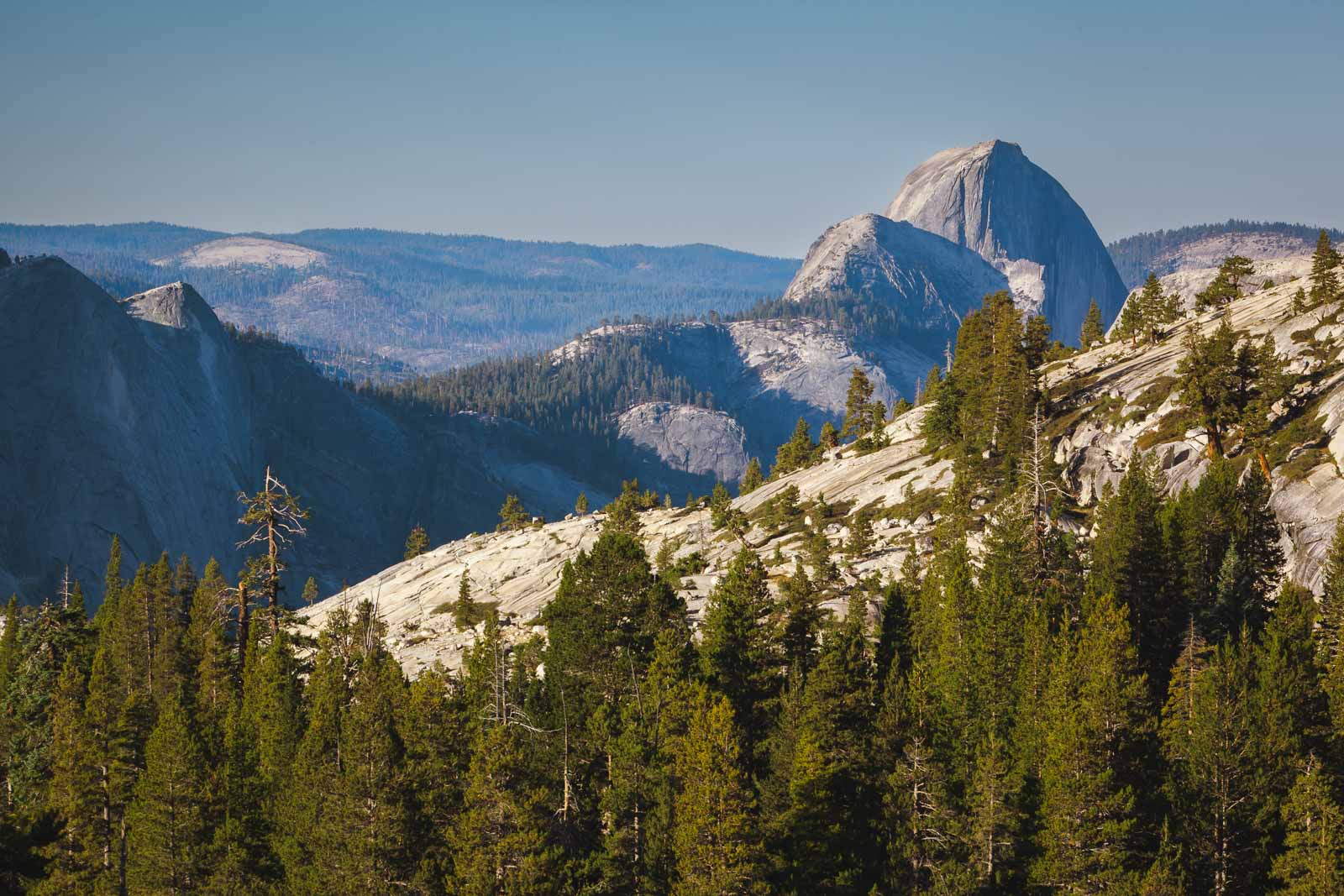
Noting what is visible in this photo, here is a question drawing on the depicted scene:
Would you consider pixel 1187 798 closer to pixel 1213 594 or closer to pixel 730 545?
pixel 1213 594

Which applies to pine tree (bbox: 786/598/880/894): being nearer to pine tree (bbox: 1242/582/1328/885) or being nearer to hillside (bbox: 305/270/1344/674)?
pine tree (bbox: 1242/582/1328/885)

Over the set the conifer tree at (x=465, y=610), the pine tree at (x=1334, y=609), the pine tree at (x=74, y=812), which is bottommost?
the pine tree at (x=74, y=812)

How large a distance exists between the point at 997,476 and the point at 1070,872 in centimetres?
4019

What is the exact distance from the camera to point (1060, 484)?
251 ft

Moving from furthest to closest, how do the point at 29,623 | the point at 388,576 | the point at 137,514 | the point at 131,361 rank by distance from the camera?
the point at 131,361 → the point at 137,514 → the point at 388,576 → the point at 29,623

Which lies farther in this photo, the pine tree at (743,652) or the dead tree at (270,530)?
the pine tree at (743,652)

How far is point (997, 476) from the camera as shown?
7838 cm

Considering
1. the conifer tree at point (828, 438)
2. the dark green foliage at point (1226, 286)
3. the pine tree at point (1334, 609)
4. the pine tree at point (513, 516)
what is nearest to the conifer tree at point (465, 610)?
the pine tree at point (513, 516)

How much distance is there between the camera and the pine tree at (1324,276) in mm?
80812

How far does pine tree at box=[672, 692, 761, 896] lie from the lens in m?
40.7

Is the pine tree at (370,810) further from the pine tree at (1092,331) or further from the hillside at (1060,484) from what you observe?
the pine tree at (1092,331)

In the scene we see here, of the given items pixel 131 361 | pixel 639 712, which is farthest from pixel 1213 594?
pixel 131 361

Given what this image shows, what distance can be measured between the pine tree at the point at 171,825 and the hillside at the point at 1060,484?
1136 inches

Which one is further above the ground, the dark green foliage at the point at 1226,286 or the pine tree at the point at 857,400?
the dark green foliage at the point at 1226,286
